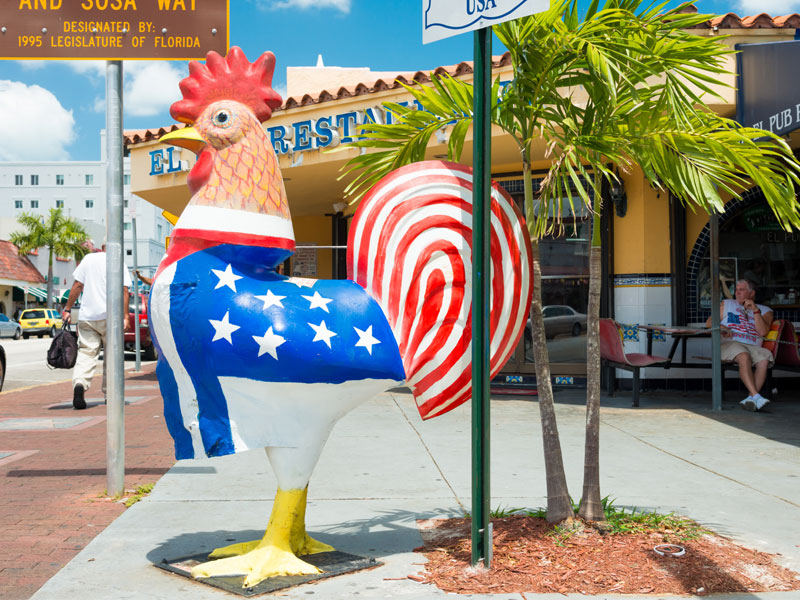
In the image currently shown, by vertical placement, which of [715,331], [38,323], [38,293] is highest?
[38,293]

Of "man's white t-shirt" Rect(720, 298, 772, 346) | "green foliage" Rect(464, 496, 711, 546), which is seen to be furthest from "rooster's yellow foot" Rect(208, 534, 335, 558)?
"man's white t-shirt" Rect(720, 298, 772, 346)

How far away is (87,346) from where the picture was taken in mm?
9156

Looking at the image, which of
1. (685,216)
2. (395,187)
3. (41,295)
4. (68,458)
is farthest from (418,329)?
(41,295)

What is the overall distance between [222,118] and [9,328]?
3982 centimetres

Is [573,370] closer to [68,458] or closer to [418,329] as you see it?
[68,458]

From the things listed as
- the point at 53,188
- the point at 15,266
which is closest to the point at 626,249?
the point at 15,266

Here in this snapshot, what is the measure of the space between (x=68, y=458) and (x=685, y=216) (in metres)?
8.68

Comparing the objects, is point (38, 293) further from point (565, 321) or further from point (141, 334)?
point (565, 321)

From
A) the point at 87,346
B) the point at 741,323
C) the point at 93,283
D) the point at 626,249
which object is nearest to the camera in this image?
the point at 93,283

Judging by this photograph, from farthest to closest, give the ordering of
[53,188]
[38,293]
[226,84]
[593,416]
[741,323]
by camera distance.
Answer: [53,188], [38,293], [741,323], [593,416], [226,84]

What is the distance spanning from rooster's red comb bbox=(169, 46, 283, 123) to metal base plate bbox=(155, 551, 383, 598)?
2142mm

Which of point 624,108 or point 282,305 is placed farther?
point 624,108

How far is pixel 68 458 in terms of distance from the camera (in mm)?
6492

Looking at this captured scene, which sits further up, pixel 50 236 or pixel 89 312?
pixel 50 236
